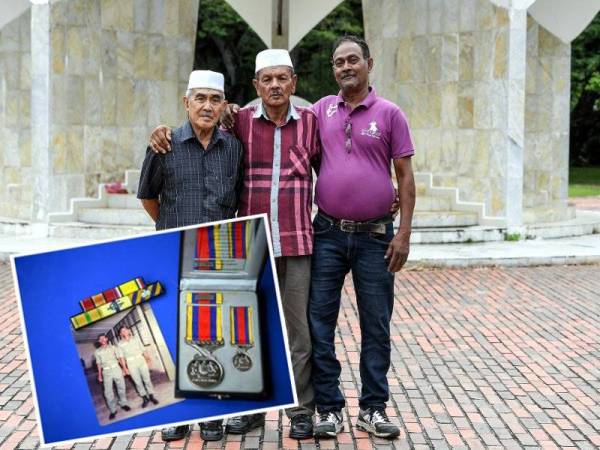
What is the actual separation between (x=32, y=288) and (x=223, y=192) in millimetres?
1059

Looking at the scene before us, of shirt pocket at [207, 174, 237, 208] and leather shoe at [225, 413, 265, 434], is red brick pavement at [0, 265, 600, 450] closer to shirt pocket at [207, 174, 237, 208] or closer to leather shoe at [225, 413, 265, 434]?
leather shoe at [225, 413, 265, 434]

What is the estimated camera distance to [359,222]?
4.72 metres

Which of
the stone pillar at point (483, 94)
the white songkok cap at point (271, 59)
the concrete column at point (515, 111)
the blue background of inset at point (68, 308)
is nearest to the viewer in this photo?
the blue background of inset at point (68, 308)

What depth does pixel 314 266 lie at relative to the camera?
4773 mm

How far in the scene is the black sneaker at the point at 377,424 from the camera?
15.8ft

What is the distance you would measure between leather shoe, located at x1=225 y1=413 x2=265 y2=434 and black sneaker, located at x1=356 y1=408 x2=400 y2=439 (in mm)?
553

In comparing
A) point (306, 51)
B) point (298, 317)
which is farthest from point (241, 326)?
point (306, 51)

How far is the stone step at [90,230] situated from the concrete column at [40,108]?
0.48 m

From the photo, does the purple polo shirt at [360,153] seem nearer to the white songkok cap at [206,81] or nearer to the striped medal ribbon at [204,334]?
the white songkok cap at [206,81]

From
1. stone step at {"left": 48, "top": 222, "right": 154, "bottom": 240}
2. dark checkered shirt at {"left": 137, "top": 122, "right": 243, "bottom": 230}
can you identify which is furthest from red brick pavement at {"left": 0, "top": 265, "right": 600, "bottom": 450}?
stone step at {"left": 48, "top": 222, "right": 154, "bottom": 240}

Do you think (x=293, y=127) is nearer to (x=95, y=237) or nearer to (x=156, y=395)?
(x=156, y=395)

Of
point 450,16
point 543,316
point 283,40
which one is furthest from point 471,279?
point 283,40

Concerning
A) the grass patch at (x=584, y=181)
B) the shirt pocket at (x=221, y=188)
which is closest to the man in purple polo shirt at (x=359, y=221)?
the shirt pocket at (x=221, y=188)

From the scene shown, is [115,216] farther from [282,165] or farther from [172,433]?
[282,165]
